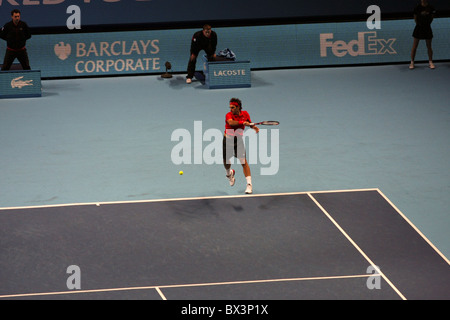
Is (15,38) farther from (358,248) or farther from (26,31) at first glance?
(358,248)

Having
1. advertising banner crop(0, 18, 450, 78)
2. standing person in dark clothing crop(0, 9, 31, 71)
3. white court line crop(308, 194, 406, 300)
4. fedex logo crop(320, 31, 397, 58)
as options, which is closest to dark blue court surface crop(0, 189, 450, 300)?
Answer: white court line crop(308, 194, 406, 300)

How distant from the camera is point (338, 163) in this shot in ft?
47.8

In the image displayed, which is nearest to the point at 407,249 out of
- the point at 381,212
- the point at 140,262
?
the point at 381,212

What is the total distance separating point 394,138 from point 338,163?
6.71 feet

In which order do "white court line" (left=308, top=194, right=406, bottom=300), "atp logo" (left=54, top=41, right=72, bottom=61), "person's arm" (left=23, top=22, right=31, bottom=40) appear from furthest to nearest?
"atp logo" (left=54, top=41, right=72, bottom=61) < "person's arm" (left=23, top=22, right=31, bottom=40) < "white court line" (left=308, top=194, right=406, bottom=300)

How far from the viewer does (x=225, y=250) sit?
10.8m

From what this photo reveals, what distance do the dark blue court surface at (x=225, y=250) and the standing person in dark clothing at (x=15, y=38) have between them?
8408mm

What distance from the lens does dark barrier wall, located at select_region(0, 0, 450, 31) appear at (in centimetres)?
2127

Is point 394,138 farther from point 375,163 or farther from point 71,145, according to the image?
point 71,145

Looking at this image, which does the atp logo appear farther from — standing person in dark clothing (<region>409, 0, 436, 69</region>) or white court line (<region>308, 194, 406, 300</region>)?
white court line (<region>308, 194, 406, 300</region>)

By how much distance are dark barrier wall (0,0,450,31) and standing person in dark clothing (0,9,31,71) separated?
148cm

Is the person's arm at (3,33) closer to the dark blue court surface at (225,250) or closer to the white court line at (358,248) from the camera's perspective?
the dark blue court surface at (225,250)

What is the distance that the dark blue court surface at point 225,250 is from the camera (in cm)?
973

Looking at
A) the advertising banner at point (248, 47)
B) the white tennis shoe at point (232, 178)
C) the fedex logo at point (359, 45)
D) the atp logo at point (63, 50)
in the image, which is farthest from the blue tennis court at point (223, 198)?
the fedex logo at point (359, 45)
